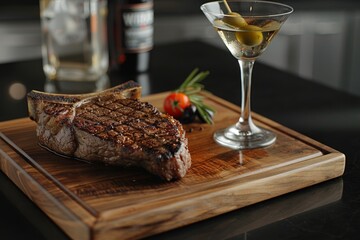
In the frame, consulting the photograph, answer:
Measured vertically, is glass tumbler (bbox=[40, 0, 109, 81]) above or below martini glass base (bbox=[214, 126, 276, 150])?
above

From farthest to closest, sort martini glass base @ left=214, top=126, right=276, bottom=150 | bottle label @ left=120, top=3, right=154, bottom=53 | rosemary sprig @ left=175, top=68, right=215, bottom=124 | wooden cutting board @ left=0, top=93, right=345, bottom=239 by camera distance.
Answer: bottle label @ left=120, top=3, right=154, bottom=53, rosemary sprig @ left=175, top=68, right=215, bottom=124, martini glass base @ left=214, top=126, right=276, bottom=150, wooden cutting board @ left=0, top=93, right=345, bottom=239

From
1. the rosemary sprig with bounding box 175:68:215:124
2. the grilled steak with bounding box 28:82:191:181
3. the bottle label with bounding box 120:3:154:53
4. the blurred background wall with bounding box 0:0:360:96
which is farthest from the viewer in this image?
the blurred background wall with bounding box 0:0:360:96

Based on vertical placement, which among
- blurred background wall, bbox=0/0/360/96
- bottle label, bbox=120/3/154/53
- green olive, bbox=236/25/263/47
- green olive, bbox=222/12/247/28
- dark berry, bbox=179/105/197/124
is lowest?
blurred background wall, bbox=0/0/360/96

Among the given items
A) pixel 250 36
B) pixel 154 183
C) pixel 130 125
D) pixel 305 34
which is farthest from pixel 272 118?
pixel 305 34

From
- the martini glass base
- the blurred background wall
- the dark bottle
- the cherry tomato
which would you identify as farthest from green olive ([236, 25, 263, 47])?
the blurred background wall

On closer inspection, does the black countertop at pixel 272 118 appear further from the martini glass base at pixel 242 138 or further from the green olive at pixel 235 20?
the green olive at pixel 235 20

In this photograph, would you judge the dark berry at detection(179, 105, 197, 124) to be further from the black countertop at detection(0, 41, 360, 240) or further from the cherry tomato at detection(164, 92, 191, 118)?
the black countertop at detection(0, 41, 360, 240)

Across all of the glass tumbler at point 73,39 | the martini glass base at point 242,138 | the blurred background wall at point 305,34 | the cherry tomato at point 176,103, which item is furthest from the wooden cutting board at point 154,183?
the blurred background wall at point 305,34

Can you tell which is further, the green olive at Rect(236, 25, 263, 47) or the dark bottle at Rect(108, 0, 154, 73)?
the dark bottle at Rect(108, 0, 154, 73)
